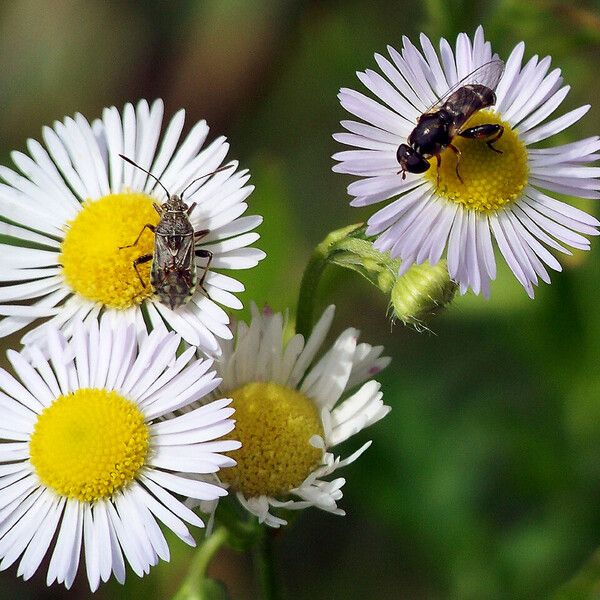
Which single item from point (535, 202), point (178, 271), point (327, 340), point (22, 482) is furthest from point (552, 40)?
point (22, 482)

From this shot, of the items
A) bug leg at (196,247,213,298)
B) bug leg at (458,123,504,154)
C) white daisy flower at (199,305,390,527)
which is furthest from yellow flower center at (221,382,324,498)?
bug leg at (458,123,504,154)

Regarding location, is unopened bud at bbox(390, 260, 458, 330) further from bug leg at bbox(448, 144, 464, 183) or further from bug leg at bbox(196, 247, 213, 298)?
bug leg at bbox(196, 247, 213, 298)

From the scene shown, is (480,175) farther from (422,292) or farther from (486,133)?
(422,292)

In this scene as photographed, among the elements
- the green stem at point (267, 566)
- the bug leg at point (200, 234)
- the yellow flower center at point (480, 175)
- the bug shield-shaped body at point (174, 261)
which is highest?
the yellow flower center at point (480, 175)

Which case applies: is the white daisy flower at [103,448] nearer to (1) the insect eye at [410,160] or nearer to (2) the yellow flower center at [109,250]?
(2) the yellow flower center at [109,250]

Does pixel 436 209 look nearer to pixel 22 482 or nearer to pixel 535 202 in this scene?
pixel 535 202

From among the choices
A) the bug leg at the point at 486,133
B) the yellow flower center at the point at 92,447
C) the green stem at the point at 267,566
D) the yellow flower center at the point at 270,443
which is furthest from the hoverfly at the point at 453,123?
the green stem at the point at 267,566
